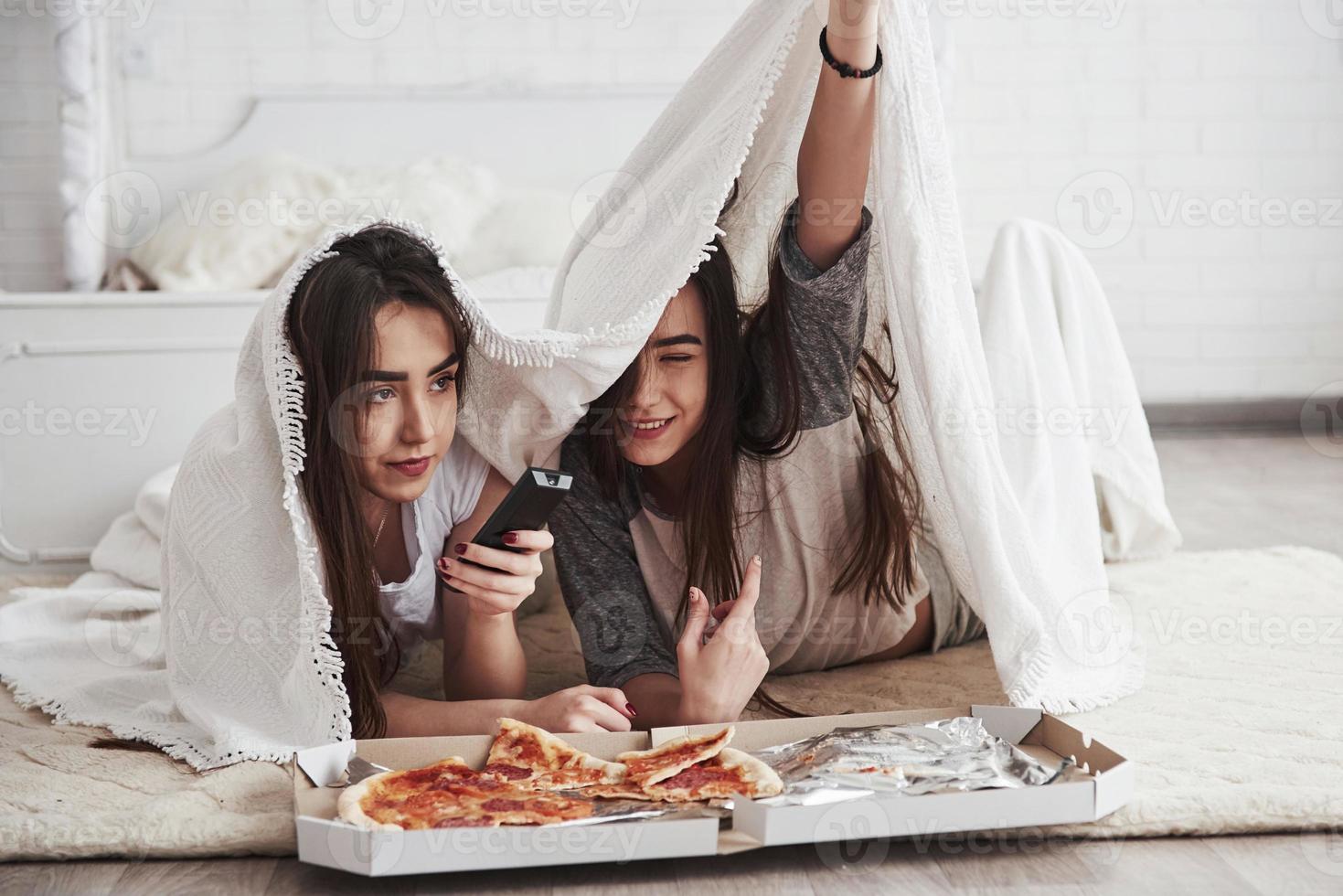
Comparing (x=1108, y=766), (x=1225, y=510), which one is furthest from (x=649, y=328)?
(x=1225, y=510)

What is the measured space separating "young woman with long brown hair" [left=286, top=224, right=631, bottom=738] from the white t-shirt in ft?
0.05

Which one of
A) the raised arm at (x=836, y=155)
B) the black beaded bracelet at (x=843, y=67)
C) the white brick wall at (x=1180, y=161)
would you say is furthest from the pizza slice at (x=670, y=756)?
the white brick wall at (x=1180, y=161)

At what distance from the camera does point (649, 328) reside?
3.59 feet

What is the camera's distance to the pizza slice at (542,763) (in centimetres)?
94

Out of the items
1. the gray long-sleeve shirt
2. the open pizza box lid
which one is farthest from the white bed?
the open pizza box lid

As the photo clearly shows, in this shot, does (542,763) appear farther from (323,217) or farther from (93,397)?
(323,217)

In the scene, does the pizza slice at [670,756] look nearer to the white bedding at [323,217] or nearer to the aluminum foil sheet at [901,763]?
the aluminum foil sheet at [901,763]

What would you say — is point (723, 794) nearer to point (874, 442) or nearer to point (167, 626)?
point (874, 442)

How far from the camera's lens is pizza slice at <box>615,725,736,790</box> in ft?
3.02

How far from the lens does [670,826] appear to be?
0.83 metres

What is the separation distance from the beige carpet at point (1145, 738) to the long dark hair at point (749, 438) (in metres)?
0.17

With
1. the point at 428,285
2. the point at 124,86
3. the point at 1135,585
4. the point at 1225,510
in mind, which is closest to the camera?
the point at 428,285

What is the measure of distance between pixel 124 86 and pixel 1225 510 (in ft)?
8.62

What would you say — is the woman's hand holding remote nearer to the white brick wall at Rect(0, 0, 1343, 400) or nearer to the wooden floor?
the wooden floor
